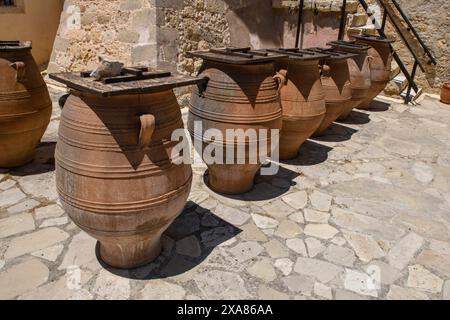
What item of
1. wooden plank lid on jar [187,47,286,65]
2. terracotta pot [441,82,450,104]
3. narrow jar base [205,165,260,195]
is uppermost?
wooden plank lid on jar [187,47,286,65]

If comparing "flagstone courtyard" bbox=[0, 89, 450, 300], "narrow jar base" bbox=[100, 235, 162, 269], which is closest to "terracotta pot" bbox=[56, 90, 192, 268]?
"narrow jar base" bbox=[100, 235, 162, 269]

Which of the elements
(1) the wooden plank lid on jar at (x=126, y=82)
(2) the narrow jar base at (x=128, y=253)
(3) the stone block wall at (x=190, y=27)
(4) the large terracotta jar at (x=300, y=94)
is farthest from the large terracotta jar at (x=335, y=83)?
(2) the narrow jar base at (x=128, y=253)

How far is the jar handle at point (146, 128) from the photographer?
2.09 meters

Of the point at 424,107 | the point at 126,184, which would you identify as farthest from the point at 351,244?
the point at 424,107

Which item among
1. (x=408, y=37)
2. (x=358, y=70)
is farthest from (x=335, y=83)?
(x=408, y=37)

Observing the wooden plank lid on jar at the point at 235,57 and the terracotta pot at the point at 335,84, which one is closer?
the wooden plank lid on jar at the point at 235,57

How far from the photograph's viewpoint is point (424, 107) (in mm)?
7859

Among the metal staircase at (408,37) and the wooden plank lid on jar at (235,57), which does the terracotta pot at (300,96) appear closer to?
the wooden plank lid on jar at (235,57)

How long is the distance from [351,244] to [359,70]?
361 centimetres

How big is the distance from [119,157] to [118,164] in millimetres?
42

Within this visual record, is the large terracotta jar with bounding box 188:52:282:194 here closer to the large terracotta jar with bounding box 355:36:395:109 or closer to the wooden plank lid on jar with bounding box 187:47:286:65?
the wooden plank lid on jar with bounding box 187:47:286:65

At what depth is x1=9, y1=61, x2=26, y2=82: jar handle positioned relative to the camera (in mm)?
3551

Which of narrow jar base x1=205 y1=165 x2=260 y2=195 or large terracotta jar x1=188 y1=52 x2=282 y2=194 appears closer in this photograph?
large terracotta jar x1=188 y1=52 x2=282 y2=194

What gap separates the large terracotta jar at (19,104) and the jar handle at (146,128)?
2195 millimetres
